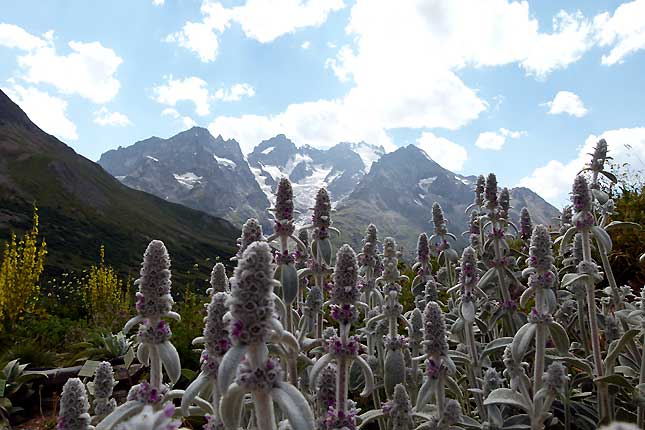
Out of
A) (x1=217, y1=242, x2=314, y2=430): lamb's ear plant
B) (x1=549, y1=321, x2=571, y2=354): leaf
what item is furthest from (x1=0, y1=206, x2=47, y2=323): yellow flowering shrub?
(x1=549, y1=321, x2=571, y2=354): leaf

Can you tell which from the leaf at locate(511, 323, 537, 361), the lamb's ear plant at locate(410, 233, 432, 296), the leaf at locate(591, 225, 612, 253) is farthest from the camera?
the lamb's ear plant at locate(410, 233, 432, 296)

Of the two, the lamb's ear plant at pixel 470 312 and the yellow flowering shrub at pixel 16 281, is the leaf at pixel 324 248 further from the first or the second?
the yellow flowering shrub at pixel 16 281

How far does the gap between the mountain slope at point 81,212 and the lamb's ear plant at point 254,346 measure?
108 m

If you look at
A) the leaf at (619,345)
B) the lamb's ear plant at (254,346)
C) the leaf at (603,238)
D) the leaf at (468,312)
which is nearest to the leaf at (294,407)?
the lamb's ear plant at (254,346)

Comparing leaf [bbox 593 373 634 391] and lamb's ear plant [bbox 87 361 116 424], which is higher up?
leaf [bbox 593 373 634 391]

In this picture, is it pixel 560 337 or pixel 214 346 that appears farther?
pixel 560 337

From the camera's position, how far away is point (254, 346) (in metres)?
2.36

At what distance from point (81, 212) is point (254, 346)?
15436 centimetres

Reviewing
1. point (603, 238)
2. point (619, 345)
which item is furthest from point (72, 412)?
point (603, 238)

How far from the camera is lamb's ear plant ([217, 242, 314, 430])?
90.1 inches

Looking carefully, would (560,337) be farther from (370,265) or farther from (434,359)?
(370,265)

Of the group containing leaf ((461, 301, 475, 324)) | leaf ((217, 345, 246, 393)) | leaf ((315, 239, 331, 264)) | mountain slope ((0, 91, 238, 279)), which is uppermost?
mountain slope ((0, 91, 238, 279))

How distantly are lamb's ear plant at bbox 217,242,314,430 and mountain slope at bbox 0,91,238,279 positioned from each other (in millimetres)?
108190

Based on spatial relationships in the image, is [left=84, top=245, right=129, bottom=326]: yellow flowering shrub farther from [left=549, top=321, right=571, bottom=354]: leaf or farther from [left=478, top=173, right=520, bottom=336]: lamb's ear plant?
[left=549, top=321, right=571, bottom=354]: leaf
